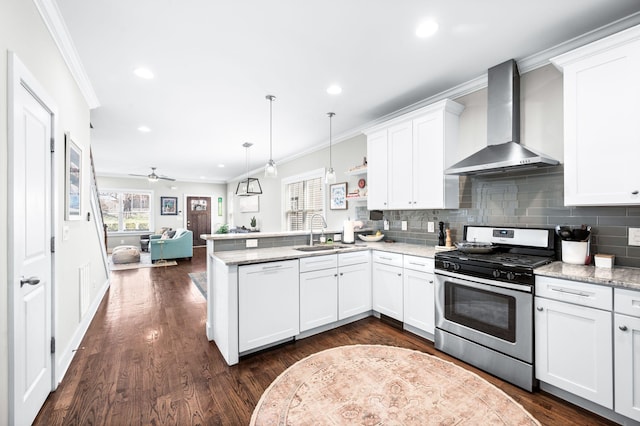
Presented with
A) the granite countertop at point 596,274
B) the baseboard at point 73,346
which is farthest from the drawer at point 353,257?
the baseboard at point 73,346

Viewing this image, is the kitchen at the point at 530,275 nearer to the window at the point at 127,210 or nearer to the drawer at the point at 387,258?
the drawer at the point at 387,258

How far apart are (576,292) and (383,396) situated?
1.52m

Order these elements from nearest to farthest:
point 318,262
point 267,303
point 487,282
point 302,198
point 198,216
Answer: point 487,282
point 267,303
point 318,262
point 302,198
point 198,216

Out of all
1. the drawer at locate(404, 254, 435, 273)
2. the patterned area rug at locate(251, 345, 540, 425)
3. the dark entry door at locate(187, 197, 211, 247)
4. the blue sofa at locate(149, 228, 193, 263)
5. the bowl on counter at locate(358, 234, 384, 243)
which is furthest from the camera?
the dark entry door at locate(187, 197, 211, 247)

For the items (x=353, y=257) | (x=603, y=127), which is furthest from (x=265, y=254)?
(x=603, y=127)

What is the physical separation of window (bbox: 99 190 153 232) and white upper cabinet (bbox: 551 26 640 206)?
11.1m

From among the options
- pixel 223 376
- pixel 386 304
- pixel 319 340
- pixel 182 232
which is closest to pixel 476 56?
pixel 386 304

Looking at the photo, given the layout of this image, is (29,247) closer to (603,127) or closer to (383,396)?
(383,396)

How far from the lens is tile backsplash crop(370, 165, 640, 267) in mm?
2139

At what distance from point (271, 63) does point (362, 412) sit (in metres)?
2.77

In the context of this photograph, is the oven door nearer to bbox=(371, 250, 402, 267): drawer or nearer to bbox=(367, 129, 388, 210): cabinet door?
bbox=(371, 250, 402, 267): drawer

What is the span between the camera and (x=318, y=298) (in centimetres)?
295

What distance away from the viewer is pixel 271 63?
2.65 meters

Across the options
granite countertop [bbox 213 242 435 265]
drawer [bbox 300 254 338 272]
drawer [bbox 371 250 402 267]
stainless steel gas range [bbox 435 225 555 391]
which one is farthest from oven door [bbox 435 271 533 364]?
drawer [bbox 300 254 338 272]
